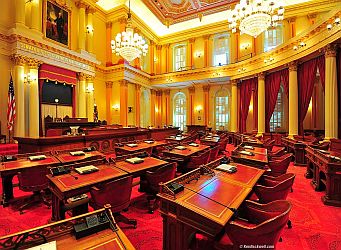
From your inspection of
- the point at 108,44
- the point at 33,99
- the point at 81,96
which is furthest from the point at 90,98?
the point at 108,44

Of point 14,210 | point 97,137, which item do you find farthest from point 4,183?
point 97,137

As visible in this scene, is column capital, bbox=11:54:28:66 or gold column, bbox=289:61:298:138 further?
gold column, bbox=289:61:298:138

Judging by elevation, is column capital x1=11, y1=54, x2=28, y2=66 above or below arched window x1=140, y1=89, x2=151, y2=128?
above

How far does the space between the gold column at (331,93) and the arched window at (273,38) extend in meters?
7.23

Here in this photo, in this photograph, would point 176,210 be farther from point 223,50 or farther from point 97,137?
point 223,50

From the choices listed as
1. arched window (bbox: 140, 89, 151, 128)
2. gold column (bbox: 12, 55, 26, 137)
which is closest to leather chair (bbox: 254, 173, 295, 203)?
gold column (bbox: 12, 55, 26, 137)

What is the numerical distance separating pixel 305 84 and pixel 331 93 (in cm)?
217

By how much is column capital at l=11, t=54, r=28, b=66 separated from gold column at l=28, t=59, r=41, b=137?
0.97 ft

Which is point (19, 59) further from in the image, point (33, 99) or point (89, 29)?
point (89, 29)

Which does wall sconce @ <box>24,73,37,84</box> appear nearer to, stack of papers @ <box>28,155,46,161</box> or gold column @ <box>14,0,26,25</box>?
gold column @ <box>14,0,26,25</box>

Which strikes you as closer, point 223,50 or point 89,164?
point 89,164

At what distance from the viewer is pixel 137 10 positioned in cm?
1398

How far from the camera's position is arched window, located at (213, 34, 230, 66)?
1560cm

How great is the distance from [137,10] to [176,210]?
15545mm
